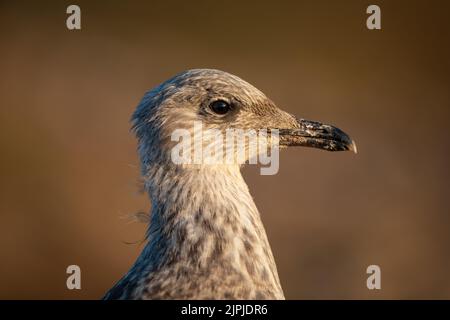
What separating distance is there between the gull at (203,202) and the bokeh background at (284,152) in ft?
15.6

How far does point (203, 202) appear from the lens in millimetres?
2920

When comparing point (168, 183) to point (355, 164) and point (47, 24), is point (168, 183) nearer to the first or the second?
point (355, 164)

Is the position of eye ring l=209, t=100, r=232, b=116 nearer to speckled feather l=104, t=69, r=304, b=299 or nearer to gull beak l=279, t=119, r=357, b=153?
speckled feather l=104, t=69, r=304, b=299

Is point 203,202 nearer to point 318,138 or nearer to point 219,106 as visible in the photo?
point 219,106

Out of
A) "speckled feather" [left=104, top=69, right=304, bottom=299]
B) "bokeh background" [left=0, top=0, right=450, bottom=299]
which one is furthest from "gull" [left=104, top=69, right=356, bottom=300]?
"bokeh background" [left=0, top=0, right=450, bottom=299]

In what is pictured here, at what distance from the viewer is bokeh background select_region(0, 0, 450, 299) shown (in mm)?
8523

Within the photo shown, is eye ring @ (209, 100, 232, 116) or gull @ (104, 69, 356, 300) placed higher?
eye ring @ (209, 100, 232, 116)

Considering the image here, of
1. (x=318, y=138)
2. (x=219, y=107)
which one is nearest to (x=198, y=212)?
(x=219, y=107)

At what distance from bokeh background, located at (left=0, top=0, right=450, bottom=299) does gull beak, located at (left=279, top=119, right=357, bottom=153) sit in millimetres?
4742

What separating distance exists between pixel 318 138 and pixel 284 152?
18.0 feet

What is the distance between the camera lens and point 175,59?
9.59m

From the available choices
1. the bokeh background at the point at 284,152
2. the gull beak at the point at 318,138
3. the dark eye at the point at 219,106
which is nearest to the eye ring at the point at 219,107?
the dark eye at the point at 219,106

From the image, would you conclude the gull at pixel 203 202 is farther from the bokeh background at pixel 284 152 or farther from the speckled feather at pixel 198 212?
the bokeh background at pixel 284 152
